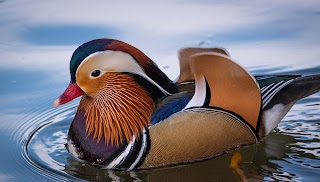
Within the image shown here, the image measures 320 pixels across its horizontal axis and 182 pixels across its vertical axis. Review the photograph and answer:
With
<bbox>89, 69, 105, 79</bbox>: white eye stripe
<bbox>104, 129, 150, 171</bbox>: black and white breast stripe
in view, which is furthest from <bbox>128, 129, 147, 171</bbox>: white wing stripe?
<bbox>89, 69, 105, 79</bbox>: white eye stripe

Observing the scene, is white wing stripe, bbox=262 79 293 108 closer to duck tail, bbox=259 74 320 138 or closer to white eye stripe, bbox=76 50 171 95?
duck tail, bbox=259 74 320 138

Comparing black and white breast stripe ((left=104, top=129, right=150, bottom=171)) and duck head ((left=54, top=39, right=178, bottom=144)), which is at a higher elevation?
duck head ((left=54, top=39, right=178, bottom=144))

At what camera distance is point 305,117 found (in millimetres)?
5484

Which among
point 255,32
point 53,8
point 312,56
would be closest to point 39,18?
point 53,8

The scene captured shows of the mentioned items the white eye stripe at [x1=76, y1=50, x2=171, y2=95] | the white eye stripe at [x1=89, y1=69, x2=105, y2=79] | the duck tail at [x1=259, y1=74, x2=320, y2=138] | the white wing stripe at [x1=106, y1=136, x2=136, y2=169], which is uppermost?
the white eye stripe at [x1=76, y1=50, x2=171, y2=95]

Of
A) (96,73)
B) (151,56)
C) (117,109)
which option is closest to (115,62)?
(96,73)

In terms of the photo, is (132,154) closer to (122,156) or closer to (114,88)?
(122,156)

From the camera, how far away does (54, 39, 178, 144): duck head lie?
475 cm

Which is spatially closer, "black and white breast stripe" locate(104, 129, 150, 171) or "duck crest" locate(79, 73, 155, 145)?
"black and white breast stripe" locate(104, 129, 150, 171)

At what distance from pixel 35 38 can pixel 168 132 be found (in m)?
2.39

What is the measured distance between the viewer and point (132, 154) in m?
4.77

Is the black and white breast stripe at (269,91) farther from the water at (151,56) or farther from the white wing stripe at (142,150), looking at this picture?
the white wing stripe at (142,150)

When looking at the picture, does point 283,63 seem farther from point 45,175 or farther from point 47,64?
point 45,175

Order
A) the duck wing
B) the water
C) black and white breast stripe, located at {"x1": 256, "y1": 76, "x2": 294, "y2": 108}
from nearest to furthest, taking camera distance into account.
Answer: the duck wing, the water, black and white breast stripe, located at {"x1": 256, "y1": 76, "x2": 294, "y2": 108}
